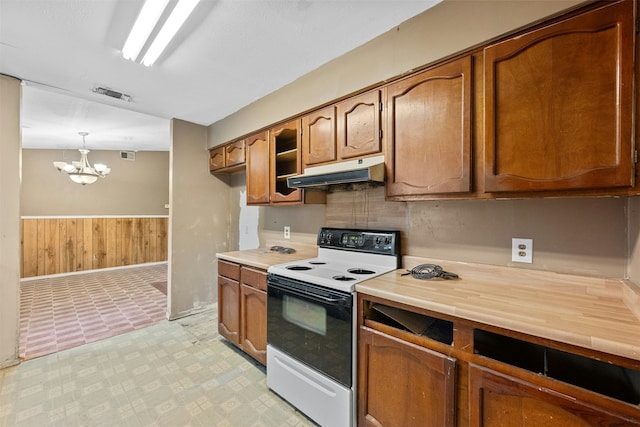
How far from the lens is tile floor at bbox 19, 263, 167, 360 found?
2.66m

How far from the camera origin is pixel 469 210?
64.3 inches

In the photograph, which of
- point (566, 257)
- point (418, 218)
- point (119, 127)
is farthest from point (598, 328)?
point (119, 127)

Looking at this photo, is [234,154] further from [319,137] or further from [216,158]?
[319,137]

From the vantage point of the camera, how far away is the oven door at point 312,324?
147cm

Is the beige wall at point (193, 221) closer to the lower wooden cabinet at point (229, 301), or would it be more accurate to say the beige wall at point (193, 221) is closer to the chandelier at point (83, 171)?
the lower wooden cabinet at point (229, 301)

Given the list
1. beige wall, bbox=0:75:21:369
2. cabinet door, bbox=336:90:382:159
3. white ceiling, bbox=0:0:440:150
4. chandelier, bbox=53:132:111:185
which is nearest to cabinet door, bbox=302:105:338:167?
cabinet door, bbox=336:90:382:159

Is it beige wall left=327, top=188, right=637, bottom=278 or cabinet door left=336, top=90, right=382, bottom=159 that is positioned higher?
cabinet door left=336, top=90, right=382, bottom=159

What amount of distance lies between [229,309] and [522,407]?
214 cm

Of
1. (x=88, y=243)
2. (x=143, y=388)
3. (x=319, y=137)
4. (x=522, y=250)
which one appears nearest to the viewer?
(x=522, y=250)

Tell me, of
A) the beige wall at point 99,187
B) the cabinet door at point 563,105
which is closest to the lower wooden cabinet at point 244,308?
the cabinet door at point 563,105

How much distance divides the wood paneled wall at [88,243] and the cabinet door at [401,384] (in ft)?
20.4

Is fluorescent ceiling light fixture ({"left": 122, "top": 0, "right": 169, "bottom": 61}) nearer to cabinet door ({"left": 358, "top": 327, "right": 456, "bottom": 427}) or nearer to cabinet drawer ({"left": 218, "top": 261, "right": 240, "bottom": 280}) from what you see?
cabinet drawer ({"left": 218, "top": 261, "right": 240, "bottom": 280})

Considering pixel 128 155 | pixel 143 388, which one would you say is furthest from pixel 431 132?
pixel 128 155

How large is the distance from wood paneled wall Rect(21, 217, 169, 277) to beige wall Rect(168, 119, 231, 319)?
12.0 feet
